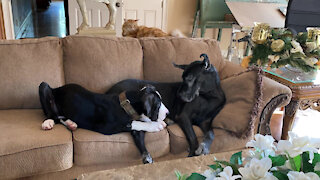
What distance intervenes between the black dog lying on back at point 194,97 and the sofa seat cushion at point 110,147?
0.55ft

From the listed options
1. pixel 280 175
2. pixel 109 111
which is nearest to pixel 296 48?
pixel 109 111

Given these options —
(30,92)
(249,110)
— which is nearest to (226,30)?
(249,110)

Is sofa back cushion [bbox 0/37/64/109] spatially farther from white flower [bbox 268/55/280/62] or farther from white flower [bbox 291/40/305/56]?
white flower [bbox 291/40/305/56]

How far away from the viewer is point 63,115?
1799mm

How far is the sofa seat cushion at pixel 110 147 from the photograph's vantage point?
63.7 inches

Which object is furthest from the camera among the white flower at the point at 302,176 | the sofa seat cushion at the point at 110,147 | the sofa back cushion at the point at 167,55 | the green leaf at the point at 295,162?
the sofa back cushion at the point at 167,55

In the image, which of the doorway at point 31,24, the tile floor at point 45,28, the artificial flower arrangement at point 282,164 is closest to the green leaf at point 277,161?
the artificial flower arrangement at point 282,164

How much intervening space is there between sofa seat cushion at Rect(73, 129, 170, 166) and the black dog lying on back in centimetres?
17

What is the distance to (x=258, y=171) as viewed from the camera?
0.75 meters

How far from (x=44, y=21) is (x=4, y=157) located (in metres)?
7.78

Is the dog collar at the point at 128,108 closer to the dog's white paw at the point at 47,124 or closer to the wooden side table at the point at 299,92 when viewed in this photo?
the dog's white paw at the point at 47,124

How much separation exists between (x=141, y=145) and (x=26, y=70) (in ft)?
3.01

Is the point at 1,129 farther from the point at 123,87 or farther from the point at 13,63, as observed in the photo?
the point at 123,87

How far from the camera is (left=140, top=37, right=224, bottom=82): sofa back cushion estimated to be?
2.12m
